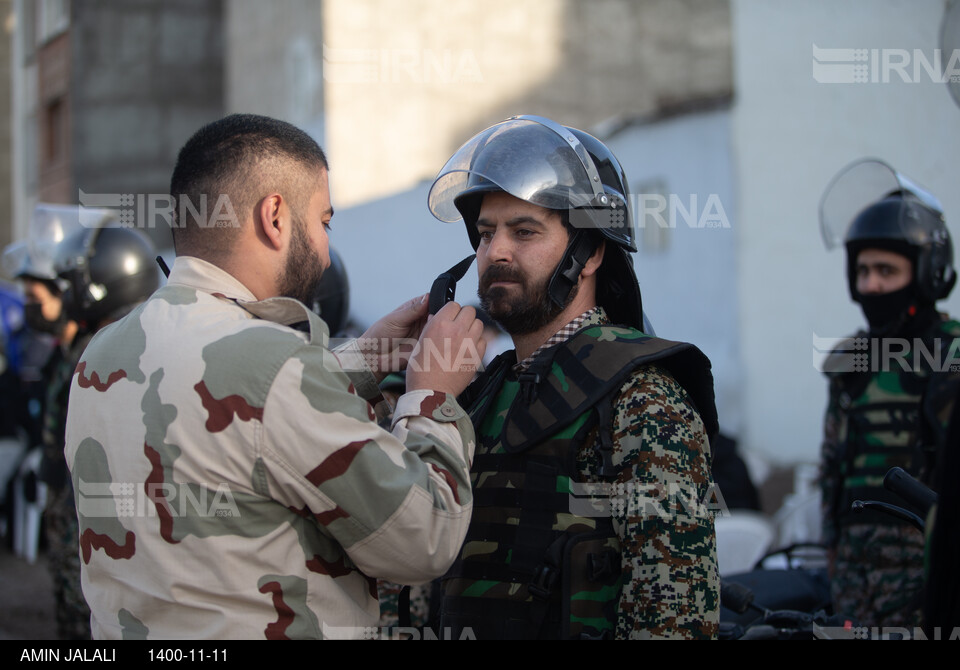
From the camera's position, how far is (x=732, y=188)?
379 inches

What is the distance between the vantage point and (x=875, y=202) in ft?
14.5

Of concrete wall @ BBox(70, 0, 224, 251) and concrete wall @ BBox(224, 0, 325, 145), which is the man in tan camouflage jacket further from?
concrete wall @ BBox(70, 0, 224, 251)

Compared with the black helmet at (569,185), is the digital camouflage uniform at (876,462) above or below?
below

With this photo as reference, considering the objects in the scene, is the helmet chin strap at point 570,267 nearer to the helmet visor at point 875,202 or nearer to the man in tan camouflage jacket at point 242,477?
the man in tan camouflage jacket at point 242,477

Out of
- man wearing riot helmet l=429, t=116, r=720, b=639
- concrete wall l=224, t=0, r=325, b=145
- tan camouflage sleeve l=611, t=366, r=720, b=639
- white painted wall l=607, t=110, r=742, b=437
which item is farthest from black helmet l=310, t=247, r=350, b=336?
concrete wall l=224, t=0, r=325, b=145

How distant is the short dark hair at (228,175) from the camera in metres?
2.07

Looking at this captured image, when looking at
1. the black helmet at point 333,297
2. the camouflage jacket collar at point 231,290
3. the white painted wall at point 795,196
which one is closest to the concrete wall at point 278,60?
the white painted wall at point 795,196

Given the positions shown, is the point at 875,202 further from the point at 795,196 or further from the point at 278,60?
the point at 278,60

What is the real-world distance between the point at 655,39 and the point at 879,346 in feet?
47.0

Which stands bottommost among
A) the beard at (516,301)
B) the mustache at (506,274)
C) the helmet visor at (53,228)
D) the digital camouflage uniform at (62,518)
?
the digital camouflage uniform at (62,518)

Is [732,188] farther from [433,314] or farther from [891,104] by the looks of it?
[433,314]

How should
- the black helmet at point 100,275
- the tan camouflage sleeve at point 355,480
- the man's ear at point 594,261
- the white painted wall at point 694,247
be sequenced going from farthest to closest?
the white painted wall at point 694,247 → the black helmet at point 100,275 → the man's ear at point 594,261 → the tan camouflage sleeve at point 355,480

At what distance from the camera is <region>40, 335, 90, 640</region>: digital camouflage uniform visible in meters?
4.69

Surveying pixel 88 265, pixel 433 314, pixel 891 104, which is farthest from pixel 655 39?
pixel 433 314
